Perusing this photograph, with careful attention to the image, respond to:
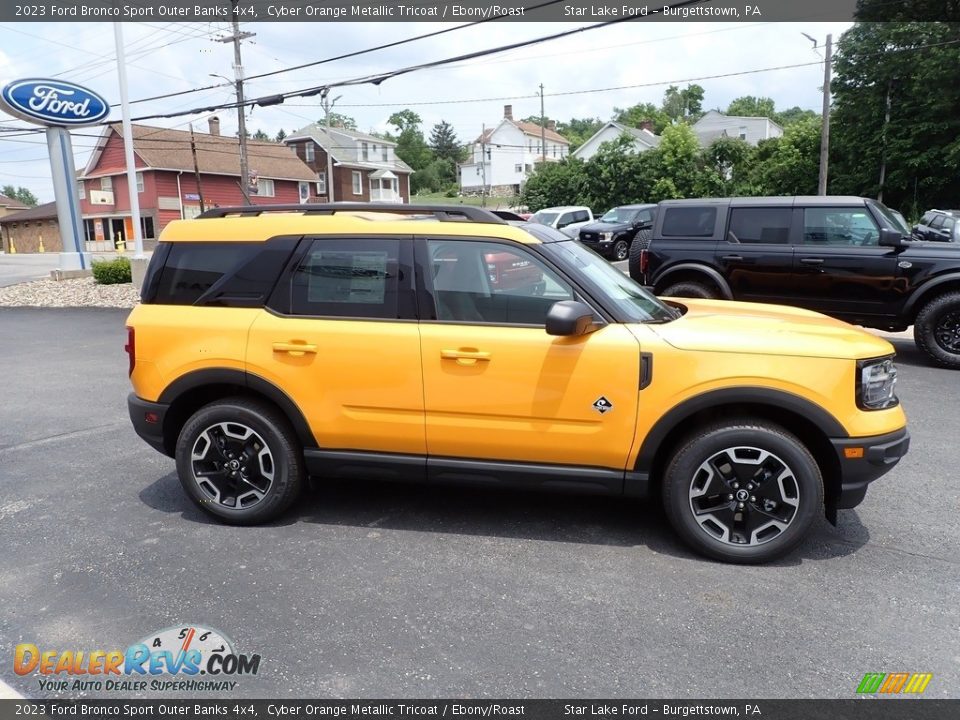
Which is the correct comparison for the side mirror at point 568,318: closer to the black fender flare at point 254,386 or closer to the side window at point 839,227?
the black fender flare at point 254,386

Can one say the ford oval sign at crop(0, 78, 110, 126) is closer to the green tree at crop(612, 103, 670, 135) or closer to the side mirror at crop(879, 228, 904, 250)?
the side mirror at crop(879, 228, 904, 250)

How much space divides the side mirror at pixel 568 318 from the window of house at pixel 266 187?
1938 inches

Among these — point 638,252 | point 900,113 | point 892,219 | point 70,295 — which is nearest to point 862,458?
point 892,219

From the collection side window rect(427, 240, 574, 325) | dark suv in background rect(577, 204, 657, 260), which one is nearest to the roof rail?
side window rect(427, 240, 574, 325)

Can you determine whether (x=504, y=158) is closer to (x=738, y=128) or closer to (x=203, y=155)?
(x=738, y=128)

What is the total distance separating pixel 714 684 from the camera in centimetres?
268

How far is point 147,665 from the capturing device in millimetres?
2871

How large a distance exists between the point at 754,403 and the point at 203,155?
163ft

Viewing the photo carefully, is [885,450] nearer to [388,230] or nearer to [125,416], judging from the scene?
[388,230]

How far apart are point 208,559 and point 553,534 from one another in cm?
193

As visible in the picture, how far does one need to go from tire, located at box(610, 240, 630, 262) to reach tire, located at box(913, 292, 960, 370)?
1500 cm

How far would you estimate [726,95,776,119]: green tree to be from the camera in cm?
10421

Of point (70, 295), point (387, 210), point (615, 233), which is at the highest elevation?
point (387, 210)

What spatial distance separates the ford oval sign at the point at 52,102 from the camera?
20.3 meters
